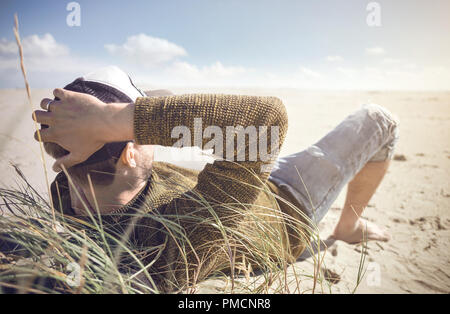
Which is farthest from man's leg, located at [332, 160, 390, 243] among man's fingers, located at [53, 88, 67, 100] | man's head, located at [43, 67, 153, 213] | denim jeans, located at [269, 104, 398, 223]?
man's fingers, located at [53, 88, 67, 100]

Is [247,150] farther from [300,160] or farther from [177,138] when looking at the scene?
[300,160]

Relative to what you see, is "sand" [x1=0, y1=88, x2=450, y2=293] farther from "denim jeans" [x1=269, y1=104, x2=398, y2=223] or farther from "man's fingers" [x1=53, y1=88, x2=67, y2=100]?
"denim jeans" [x1=269, y1=104, x2=398, y2=223]

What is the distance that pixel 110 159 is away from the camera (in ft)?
3.99

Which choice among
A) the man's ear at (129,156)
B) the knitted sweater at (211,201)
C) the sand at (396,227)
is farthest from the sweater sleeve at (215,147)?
the man's ear at (129,156)

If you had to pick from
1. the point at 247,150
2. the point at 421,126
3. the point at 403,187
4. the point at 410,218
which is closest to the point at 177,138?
the point at 247,150

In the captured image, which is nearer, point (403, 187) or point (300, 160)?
point (300, 160)

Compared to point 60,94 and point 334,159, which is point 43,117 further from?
point 334,159

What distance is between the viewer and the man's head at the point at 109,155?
120 centimetres

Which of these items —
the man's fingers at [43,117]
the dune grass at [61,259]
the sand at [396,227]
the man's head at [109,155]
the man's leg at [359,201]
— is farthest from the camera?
the man's leg at [359,201]

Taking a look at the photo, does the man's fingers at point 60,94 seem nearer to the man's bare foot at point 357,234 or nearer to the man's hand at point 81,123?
the man's hand at point 81,123

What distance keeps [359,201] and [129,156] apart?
186 cm

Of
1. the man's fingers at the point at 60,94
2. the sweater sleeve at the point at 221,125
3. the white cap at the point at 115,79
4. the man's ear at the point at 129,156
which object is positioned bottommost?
the man's ear at the point at 129,156

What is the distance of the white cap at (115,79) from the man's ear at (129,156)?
26cm
